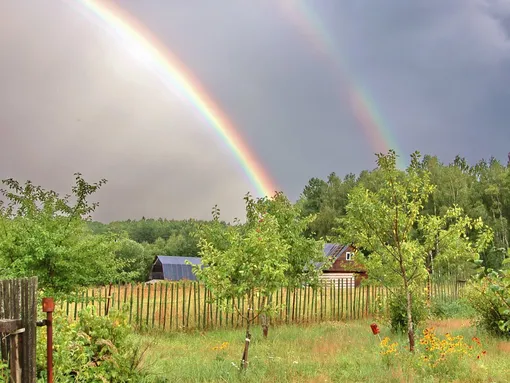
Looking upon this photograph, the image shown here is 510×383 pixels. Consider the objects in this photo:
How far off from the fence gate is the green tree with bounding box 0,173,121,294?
3.82 meters

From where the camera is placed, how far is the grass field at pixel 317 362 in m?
6.71

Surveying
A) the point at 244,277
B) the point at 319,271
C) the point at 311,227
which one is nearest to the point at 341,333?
the point at 319,271

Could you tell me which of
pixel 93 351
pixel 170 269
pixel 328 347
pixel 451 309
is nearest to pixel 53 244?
pixel 93 351

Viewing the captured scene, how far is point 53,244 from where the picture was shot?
7.99 m

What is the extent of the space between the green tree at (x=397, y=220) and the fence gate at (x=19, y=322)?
20.3ft

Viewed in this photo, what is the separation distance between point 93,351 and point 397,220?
18.9 feet

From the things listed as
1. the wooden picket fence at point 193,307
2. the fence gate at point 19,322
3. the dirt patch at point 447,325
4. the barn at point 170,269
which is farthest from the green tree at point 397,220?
the barn at point 170,269

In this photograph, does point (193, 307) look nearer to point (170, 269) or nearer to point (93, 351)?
point (93, 351)

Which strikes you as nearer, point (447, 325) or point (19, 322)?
point (19, 322)

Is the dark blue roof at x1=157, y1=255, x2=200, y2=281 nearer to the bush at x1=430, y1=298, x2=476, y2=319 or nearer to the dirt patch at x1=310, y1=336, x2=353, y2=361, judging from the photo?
the bush at x1=430, y1=298, x2=476, y2=319

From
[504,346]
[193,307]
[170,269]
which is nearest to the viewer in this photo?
[504,346]

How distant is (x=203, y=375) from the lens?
6730mm

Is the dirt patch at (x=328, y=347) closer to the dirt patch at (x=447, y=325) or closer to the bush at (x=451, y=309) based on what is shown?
the dirt patch at (x=447, y=325)

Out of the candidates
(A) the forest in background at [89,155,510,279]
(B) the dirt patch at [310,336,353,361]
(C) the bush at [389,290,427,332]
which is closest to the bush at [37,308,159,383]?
(B) the dirt patch at [310,336,353,361]
